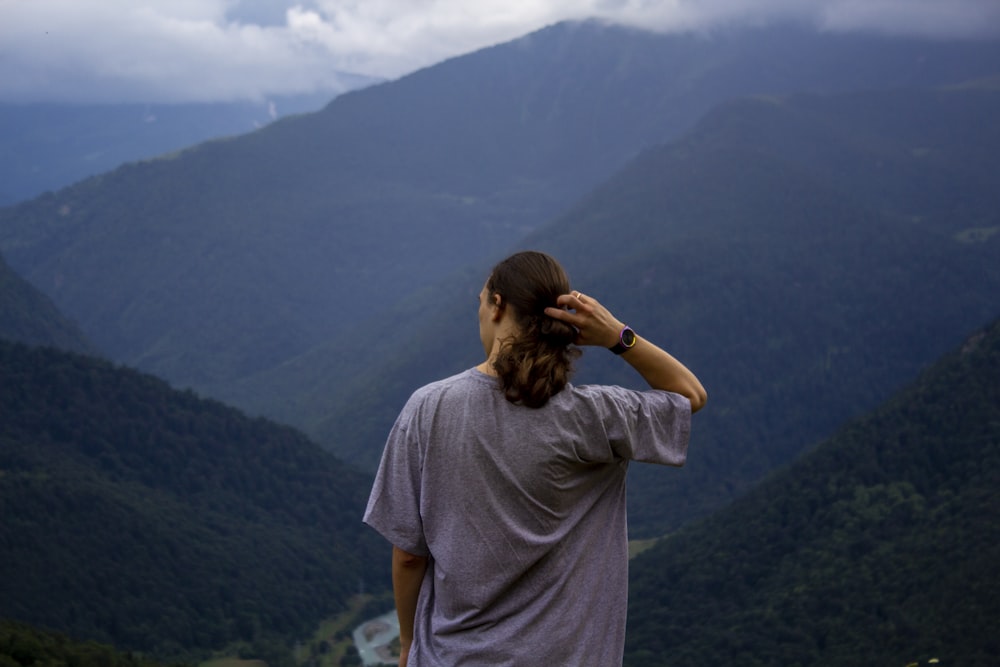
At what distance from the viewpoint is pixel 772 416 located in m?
84.4

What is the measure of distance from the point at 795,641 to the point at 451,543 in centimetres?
2896

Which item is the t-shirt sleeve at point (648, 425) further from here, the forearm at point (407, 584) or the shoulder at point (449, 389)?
the forearm at point (407, 584)

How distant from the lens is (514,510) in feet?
10.4

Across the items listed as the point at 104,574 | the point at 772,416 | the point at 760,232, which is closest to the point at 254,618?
the point at 104,574

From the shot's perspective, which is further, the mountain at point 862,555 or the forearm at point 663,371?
the mountain at point 862,555

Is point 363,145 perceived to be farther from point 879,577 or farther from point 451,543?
point 451,543

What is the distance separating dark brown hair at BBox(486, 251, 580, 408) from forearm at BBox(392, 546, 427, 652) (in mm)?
657

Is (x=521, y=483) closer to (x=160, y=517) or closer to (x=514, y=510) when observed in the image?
(x=514, y=510)

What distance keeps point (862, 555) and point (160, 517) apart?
88.7ft

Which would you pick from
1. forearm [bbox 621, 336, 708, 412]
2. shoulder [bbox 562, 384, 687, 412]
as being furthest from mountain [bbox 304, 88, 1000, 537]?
shoulder [bbox 562, 384, 687, 412]

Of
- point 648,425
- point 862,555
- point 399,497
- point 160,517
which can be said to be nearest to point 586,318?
point 648,425

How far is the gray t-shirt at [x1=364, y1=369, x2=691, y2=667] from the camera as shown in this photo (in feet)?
10.3

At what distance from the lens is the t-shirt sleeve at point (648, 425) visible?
3.21 m

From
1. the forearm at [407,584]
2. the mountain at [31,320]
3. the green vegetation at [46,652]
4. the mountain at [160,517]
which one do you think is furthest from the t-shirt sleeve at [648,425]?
the mountain at [31,320]
